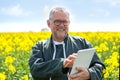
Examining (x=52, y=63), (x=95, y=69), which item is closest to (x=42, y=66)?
(x=52, y=63)

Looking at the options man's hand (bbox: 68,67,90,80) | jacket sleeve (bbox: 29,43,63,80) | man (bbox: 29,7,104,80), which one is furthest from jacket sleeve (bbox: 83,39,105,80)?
jacket sleeve (bbox: 29,43,63,80)

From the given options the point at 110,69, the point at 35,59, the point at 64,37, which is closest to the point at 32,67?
the point at 35,59

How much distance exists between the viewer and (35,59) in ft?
13.6

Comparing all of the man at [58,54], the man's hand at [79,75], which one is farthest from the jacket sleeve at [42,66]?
the man's hand at [79,75]

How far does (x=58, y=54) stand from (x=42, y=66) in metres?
0.22

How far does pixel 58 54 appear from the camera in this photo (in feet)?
13.8

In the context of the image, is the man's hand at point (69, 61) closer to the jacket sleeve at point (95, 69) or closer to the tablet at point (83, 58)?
the tablet at point (83, 58)

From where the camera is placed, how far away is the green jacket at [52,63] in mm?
4004

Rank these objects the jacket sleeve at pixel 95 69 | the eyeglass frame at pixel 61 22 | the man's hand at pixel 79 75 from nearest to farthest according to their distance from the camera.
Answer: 1. the man's hand at pixel 79 75
2. the jacket sleeve at pixel 95 69
3. the eyeglass frame at pixel 61 22

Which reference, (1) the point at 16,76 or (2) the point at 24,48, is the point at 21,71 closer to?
(1) the point at 16,76

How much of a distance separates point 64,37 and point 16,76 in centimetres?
275

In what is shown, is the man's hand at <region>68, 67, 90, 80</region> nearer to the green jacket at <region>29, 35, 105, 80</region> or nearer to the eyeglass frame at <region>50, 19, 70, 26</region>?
Result: the green jacket at <region>29, 35, 105, 80</region>

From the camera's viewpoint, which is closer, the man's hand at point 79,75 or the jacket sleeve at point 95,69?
the man's hand at point 79,75

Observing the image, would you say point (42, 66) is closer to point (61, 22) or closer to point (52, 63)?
point (52, 63)
